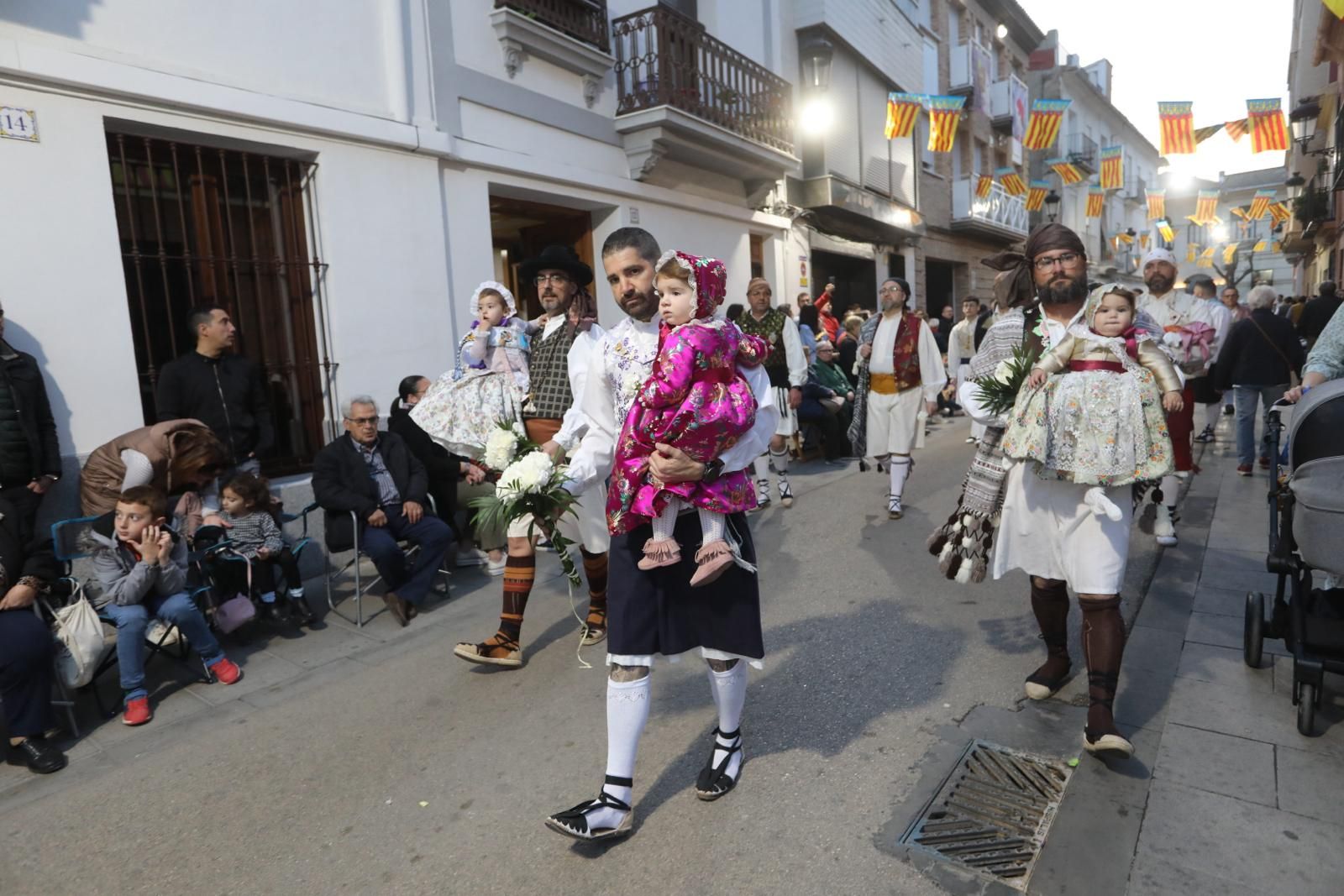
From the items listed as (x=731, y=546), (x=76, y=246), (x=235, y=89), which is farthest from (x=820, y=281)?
(x=731, y=546)

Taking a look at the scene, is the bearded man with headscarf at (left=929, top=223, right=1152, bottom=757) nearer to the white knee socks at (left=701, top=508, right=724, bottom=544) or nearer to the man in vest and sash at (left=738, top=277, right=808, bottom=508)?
the white knee socks at (left=701, top=508, right=724, bottom=544)

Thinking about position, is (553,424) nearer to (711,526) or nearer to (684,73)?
(711,526)

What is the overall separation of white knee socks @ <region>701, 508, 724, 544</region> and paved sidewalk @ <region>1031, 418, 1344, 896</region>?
1.36m

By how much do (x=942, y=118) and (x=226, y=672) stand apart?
1510 cm

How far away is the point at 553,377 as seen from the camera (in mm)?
4363

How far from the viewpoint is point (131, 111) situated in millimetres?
5410

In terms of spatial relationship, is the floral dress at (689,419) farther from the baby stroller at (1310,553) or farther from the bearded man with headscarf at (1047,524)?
the baby stroller at (1310,553)

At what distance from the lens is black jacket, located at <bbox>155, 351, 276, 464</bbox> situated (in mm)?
5289

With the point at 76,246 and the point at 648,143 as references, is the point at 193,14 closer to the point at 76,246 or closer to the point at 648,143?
the point at 76,246

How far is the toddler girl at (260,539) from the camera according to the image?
4848 millimetres

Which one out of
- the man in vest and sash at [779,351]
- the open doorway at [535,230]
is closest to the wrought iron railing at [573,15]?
the open doorway at [535,230]

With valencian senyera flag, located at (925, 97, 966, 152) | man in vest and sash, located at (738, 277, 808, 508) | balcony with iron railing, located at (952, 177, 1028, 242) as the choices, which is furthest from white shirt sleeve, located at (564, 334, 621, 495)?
balcony with iron railing, located at (952, 177, 1028, 242)

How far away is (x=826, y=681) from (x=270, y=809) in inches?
92.0

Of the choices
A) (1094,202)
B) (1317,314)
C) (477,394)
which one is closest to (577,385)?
(477,394)
